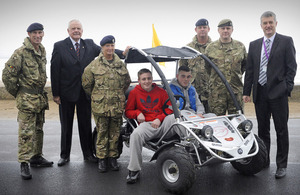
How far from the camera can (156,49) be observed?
480 centimetres

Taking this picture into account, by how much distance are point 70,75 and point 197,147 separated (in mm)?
2267

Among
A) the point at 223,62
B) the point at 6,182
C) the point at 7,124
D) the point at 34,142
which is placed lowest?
the point at 7,124

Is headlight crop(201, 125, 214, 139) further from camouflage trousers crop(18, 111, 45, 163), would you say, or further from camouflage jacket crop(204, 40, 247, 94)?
camouflage trousers crop(18, 111, 45, 163)

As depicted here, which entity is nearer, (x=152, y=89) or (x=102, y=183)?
(x=102, y=183)

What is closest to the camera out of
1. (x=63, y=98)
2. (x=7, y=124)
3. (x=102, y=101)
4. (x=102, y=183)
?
(x=102, y=183)

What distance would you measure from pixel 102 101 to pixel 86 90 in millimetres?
338

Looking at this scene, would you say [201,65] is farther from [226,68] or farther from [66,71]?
[66,71]

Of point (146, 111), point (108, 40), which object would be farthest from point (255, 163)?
point (108, 40)

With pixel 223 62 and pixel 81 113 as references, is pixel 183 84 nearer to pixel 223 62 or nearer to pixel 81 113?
pixel 223 62

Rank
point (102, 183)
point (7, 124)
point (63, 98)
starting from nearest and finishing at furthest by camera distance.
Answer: point (102, 183) → point (63, 98) → point (7, 124)

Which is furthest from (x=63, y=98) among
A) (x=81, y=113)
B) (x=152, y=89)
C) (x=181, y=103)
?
(x=181, y=103)

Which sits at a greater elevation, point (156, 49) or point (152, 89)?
point (156, 49)

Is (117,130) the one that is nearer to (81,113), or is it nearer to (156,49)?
(81,113)

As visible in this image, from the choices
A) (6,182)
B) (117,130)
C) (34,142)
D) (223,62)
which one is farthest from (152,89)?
(6,182)
